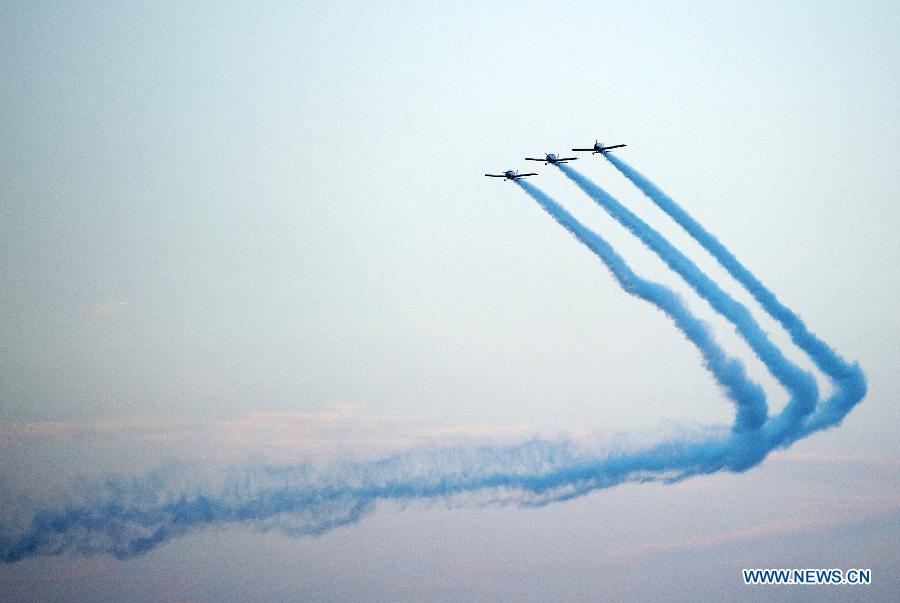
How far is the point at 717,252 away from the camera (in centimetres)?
6700

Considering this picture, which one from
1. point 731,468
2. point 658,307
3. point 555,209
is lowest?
point 731,468

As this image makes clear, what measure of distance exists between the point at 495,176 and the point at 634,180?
10.5 m

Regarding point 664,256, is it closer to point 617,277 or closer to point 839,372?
point 617,277

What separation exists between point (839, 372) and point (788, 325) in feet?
15.2

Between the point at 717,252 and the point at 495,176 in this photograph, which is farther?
the point at 495,176

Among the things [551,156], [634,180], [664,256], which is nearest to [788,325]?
[664,256]

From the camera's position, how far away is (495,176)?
7369 cm

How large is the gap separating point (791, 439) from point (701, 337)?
27.5 ft

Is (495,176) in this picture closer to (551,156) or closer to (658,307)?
(551,156)

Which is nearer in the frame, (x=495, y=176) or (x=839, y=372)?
(x=839, y=372)

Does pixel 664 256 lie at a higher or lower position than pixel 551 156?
lower

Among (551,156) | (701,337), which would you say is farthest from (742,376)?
(551,156)

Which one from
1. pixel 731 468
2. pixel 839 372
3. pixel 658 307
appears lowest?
pixel 731 468

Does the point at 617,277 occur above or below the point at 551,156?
below
